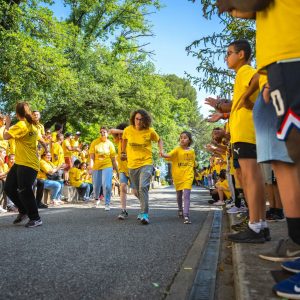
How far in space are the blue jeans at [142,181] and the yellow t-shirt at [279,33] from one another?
4731 millimetres

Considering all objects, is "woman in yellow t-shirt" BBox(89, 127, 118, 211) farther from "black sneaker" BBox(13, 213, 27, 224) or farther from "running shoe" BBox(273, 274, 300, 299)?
"running shoe" BBox(273, 274, 300, 299)

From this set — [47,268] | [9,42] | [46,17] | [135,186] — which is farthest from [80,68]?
[47,268]

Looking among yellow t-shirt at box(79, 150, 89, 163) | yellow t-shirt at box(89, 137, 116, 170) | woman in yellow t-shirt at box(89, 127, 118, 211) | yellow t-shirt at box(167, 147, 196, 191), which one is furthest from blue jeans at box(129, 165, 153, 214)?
yellow t-shirt at box(79, 150, 89, 163)

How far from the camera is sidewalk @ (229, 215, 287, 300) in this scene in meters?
2.17

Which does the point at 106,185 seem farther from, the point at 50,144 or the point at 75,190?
the point at 75,190

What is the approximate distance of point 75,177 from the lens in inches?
548

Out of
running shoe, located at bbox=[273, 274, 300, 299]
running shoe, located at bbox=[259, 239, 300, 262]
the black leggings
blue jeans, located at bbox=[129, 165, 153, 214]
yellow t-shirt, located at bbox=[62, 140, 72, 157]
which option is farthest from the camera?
yellow t-shirt, located at bbox=[62, 140, 72, 157]

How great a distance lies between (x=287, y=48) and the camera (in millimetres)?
2125

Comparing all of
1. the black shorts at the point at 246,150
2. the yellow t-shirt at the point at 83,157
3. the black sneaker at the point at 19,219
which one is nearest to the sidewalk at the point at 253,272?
the black shorts at the point at 246,150

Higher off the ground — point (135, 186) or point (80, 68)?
point (80, 68)

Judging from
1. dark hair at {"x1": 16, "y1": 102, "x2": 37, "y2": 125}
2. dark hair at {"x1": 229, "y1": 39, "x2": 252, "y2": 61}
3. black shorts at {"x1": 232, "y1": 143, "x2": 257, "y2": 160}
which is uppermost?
dark hair at {"x1": 229, "y1": 39, "x2": 252, "y2": 61}

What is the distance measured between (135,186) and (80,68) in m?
17.1

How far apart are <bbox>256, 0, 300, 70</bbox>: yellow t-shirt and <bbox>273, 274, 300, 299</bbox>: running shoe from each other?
1141 mm

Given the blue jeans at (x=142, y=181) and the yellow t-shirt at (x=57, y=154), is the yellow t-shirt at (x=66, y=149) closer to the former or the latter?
the yellow t-shirt at (x=57, y=154)
